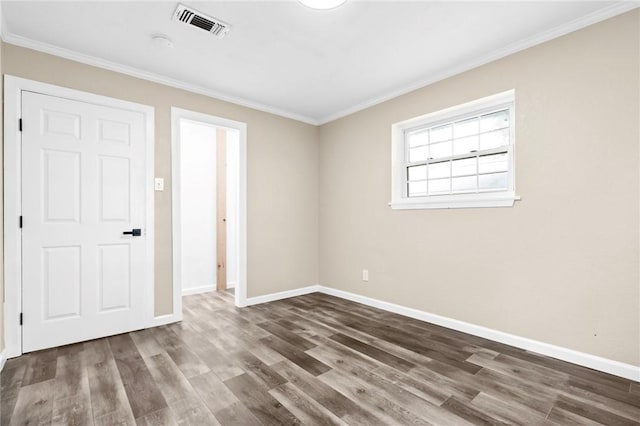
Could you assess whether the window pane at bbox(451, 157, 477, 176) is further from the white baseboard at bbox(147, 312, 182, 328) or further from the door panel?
the door panel

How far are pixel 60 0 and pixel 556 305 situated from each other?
170 inches

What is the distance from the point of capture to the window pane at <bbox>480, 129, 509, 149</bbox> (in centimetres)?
286

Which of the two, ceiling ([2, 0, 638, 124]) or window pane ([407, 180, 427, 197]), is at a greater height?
ceiling ([2, 0, 638, 124])

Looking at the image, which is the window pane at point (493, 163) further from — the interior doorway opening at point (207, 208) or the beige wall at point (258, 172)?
the interior doorway opening at point (207, 208)

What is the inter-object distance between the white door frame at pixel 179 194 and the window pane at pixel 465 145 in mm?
2527

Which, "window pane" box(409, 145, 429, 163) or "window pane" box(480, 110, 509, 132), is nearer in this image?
"window pane" box(480, 110, 509, 132)

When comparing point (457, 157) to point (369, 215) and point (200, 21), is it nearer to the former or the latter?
point (369, 215)

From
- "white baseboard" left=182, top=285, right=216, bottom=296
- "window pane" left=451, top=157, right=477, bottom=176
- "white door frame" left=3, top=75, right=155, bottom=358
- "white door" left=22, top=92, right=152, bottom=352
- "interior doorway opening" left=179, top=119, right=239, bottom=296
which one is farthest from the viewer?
"interior doorway opening" left=179, top=119, right=239, bottom=296

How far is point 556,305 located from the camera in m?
2.43

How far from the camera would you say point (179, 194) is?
3363mm

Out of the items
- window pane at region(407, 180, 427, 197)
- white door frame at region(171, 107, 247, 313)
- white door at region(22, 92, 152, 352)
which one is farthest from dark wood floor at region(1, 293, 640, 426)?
window pane at region(407, 180, 427, 197)

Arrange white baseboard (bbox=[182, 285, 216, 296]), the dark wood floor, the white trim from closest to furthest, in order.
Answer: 1. the dark wood floor
2. the white trim
3. white baseboard (bbox=[182, 285, 216, 296])

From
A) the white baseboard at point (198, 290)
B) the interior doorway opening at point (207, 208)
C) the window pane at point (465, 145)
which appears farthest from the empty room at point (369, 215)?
the interior doorway opening at point (207, 208)

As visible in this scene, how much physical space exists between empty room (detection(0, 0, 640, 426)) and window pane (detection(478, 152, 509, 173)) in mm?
20
